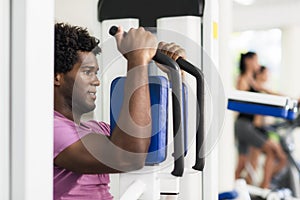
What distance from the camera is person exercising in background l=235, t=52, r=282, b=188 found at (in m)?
5.77

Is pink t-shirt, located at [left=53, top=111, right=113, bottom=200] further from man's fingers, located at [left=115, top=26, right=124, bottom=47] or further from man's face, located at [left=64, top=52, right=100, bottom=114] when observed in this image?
man's fingers, located at [left=115, top=26, right=124, bottom=47]

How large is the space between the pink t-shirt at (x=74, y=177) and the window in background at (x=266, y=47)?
5.81m

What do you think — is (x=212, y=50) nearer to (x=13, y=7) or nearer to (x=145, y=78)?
(x=145, y=78)

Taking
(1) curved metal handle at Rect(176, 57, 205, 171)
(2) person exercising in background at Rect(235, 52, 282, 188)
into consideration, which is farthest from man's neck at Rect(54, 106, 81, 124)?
(2) person exercising in background at Rect(235, 52, 282, 188)

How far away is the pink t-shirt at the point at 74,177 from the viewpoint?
3.86 ft

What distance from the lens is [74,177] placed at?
125 cm

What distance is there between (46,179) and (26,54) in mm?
238

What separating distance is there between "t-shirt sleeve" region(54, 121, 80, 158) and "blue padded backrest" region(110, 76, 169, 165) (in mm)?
97

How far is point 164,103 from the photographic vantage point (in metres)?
1.30

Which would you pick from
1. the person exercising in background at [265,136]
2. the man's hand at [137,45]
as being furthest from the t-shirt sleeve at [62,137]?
the person exercising in background at [265,136]

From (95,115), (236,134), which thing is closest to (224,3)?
(95,115)

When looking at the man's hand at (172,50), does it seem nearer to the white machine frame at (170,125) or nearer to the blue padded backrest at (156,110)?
the white machine frame at (170,125)

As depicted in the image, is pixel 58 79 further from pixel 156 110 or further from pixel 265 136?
pixel 265 136

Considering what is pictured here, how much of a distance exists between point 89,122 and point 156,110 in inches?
7.3
